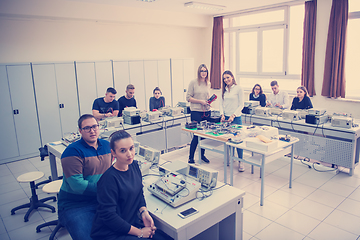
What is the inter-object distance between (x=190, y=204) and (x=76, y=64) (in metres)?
4.66

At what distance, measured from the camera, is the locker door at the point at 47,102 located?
535 centimetres

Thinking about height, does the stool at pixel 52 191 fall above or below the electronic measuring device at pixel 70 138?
below

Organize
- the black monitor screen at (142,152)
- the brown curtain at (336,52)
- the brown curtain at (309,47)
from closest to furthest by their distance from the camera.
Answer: the black monitor screen at (142,152)
the brown curtain at (336,52)
the brown curtain at (309,47)

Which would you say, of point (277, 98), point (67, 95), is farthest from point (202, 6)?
point (67, 95)

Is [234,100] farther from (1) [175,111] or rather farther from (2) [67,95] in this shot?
(2) [67,95]

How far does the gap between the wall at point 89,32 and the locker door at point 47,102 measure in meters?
0.52

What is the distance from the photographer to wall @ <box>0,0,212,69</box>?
17.4ft

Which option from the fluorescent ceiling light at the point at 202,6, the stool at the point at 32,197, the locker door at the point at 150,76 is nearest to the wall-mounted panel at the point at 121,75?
the locker door at the point at 150,76

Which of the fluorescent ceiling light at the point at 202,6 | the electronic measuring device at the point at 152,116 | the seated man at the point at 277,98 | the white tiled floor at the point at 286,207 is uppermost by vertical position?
the fluorescent ceiling light at the point at 202,6

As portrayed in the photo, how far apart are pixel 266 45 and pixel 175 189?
245 inches

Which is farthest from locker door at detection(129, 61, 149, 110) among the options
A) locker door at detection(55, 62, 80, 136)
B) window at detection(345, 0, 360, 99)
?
window at detection(345, 0, 360, 99)

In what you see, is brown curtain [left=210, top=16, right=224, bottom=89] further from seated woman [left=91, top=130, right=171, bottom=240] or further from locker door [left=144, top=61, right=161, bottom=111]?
seated woman [left=91, top=130, right=171, bottom=240]

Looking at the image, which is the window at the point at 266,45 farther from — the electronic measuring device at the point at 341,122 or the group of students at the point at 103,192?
the group of students at the point at 103,192

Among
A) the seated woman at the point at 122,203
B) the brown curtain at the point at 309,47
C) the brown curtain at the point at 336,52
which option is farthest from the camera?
the brown curtain at the point at 309,47
